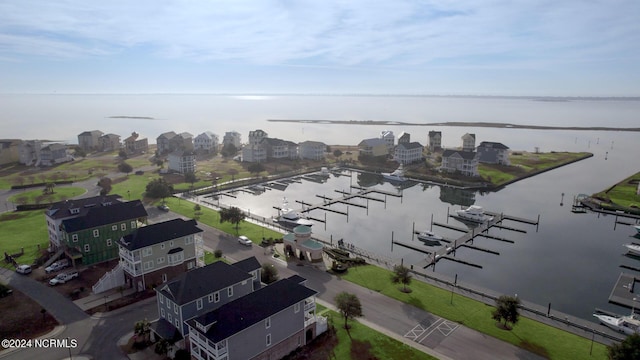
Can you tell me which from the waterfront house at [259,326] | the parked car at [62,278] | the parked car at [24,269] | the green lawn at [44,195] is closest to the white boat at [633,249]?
the waterfront house at [259,326]

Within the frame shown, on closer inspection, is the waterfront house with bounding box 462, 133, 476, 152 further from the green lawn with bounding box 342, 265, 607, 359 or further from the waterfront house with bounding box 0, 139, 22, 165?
the waterfront house with bounding box 0, 139, 22, 165

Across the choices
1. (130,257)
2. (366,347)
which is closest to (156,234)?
(130,257)

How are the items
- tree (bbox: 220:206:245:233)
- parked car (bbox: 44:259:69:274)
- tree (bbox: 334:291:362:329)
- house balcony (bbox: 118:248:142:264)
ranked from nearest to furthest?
tree (bbox: 334:291:362:329) → house balcony (bbox: 118:248:142:264) → parked car (bbox: 44:259:69:274) → tree (bbox: 220:206:245:233)

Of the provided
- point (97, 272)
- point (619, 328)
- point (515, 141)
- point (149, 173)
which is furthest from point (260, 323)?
point (515, 141)

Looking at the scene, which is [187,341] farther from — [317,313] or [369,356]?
[369,356]

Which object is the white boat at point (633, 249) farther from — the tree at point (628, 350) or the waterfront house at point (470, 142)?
the waterfront house at point (470, 142)

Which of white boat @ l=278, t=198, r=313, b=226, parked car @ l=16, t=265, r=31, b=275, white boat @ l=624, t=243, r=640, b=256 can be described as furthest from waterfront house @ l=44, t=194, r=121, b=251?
white boat @ l=624, t=243, r=640, b=256
